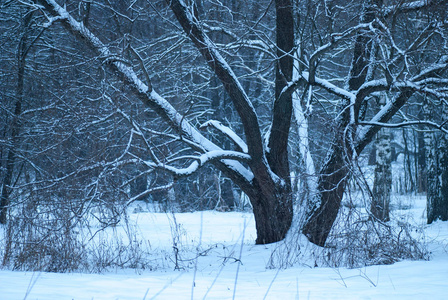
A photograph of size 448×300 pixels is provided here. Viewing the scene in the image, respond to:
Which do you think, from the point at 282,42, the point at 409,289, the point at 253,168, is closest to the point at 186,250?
the point at 253,168

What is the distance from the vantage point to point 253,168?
8.84 metres

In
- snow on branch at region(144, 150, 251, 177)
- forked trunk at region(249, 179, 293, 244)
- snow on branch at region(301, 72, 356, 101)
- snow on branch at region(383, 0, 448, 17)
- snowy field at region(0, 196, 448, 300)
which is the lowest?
snowy field at region(0, 196, 448, 300)

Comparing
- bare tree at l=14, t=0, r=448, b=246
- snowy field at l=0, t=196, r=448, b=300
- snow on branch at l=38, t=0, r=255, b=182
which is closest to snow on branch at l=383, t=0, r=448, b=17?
bare tree at l=14, t=0, r=448, b=246

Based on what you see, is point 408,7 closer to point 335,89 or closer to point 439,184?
point 335,89

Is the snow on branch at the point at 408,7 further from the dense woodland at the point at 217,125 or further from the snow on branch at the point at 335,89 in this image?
the snow on branch at the point at 335,89

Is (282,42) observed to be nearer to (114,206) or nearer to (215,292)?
(114,206)

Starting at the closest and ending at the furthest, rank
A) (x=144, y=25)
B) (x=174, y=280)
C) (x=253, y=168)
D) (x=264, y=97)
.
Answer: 1. (x=174, y=280)
2. (x=253, y=168)
3. (x=144, y=25)
4. (x=264, y=97)

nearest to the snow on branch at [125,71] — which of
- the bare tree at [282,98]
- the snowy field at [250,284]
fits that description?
the bare tree at [282,98]

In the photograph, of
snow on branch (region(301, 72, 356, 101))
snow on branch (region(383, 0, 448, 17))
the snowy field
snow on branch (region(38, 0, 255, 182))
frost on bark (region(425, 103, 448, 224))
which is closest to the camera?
the snowy field

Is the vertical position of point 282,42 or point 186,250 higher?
point 282,42

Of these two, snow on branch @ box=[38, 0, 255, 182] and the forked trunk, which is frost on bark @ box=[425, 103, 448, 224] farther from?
snow on branch @ box=[38, 0, 255, 182]

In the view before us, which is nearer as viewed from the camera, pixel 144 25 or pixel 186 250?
pixel 186 250

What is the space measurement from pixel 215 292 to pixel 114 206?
10.0 feet

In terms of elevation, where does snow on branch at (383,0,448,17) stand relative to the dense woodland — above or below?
above
